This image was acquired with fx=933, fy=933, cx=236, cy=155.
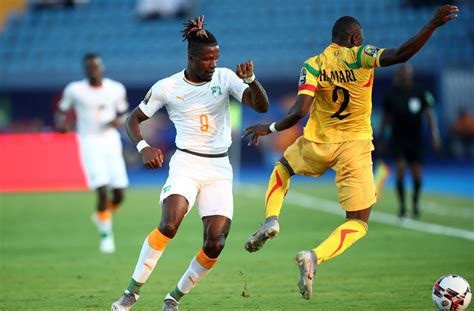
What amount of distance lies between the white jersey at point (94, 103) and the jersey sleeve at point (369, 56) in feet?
23.6

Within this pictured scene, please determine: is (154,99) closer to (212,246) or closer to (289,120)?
(289,120)

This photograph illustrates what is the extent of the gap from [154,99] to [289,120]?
129 cm

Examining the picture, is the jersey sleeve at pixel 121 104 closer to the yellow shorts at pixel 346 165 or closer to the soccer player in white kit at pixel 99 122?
the soccer player in white kit at pixel 99 122

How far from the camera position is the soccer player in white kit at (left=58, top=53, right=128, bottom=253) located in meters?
14.8

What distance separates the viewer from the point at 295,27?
37.2 meters

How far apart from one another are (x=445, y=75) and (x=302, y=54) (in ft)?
17.7

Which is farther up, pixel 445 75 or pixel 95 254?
pixel 95 254

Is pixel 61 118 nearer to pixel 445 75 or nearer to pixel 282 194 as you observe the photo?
pixel 282 194

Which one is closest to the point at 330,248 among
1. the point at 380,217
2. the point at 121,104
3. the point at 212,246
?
the point at 212,246

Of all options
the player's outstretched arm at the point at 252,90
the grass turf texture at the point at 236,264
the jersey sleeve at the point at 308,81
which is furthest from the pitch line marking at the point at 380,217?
the player's outstretched arm at the point at 252,90

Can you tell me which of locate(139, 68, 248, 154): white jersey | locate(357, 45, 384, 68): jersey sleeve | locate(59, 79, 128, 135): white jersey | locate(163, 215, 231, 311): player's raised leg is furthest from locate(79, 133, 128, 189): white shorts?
locate(357, 45, 384, 68): jersey sleeve

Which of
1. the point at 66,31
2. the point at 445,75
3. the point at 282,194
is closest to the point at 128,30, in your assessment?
the point at 66,31

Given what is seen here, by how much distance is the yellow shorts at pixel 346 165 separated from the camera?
8.67 m

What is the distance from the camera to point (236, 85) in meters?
8.65
